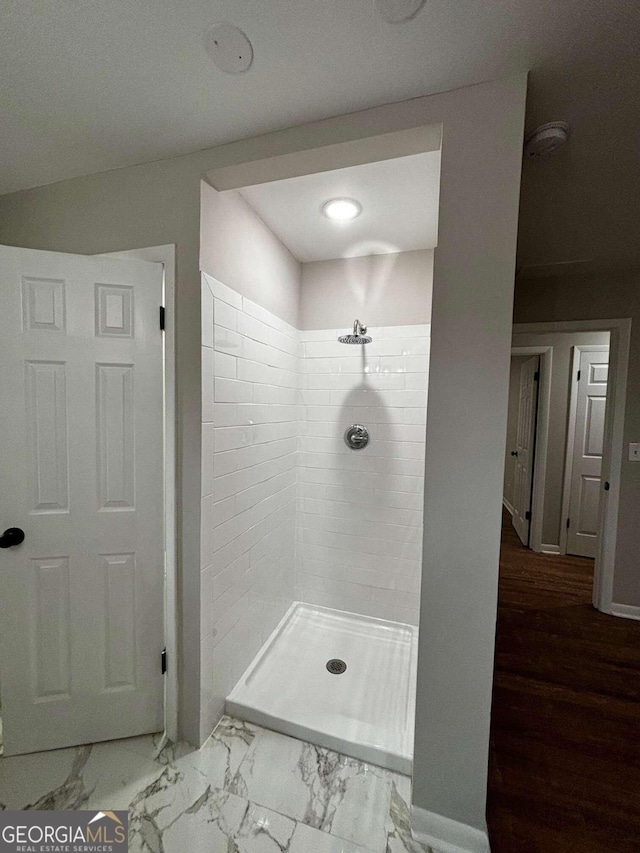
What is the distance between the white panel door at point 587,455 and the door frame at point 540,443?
258mm

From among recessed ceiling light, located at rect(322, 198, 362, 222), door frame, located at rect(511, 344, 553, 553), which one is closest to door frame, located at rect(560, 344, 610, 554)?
door frame, located at rect(511, 344, 553, 553)

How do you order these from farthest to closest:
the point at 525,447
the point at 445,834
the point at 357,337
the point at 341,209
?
the point at 525,447 < the point at 357,337 < the point at 341,209 < the point at 445,834

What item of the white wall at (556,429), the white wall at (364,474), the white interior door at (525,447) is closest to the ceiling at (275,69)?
the white wall at (364,474)

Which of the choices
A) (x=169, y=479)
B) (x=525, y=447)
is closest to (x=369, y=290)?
(x=169, y=479)

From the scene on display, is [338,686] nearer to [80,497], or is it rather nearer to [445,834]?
[445,834]

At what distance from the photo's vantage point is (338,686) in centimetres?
172

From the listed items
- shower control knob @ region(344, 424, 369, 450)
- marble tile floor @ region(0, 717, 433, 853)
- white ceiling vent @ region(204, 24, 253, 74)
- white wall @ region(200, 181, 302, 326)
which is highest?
white ceiling vent @ region(204, 24, 253, 74)

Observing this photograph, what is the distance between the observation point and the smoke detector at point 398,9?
0.79 m

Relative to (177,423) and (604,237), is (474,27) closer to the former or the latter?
(177,423)

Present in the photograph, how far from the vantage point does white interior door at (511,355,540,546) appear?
12.6ft

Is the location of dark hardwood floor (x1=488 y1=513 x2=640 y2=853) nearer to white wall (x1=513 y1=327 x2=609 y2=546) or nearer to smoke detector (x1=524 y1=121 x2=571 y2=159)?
white wall (x1=513 y1=327 x2=609 y2=546)

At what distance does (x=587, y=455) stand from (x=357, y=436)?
279cm

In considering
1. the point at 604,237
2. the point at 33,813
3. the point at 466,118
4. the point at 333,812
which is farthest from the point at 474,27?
the point at 33,813

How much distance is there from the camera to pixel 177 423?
4.48 feet
